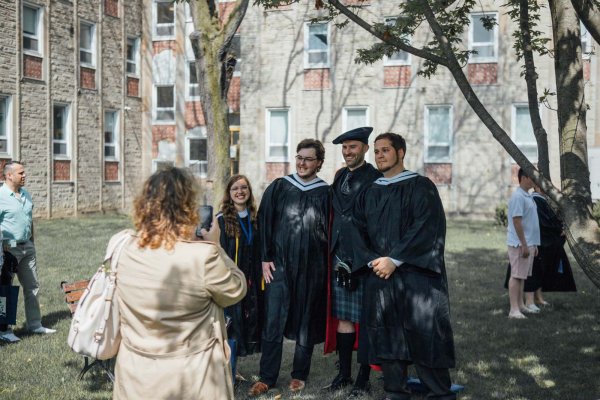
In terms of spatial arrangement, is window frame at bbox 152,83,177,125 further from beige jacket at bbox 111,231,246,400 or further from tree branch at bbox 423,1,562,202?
beige jacket at bbox 111,231,246,400

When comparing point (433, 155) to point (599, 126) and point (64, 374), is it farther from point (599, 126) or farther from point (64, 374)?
point (64, 374)

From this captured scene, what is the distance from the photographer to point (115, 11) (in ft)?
99.2

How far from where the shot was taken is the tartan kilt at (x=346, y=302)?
618 cm

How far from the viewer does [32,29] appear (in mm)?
26047

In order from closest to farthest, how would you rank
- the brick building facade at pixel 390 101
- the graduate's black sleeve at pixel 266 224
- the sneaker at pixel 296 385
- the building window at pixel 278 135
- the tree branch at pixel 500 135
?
the tree branch at pixel 500 135 < the sneaker at pixel 296 385 < the graduate's black sleeve at pixel 266 224 < the brick building facade at pixel 390 101 < the building window at pixel 278 135

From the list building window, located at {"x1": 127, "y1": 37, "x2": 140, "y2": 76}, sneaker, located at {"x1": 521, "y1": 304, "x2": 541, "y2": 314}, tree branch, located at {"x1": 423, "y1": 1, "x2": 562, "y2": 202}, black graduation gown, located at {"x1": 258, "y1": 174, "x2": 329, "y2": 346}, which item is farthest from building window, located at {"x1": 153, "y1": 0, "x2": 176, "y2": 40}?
tree branch, located at {"x1": 423, "y1": 1, "x2": 562, "y2": 202}

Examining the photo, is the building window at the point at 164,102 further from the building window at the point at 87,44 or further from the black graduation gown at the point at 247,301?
the black graduation gown at the point at 247,301

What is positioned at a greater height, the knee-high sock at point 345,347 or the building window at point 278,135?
the building window at point 278,135

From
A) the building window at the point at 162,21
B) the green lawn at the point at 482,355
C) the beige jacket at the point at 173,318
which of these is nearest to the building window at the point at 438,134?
the building window at the point at 162,21

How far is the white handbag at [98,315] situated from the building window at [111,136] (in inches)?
1089

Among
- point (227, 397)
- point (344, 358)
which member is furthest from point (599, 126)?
point (227, 397)

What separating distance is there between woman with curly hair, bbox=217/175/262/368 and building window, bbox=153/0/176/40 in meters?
27.1

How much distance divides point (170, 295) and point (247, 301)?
3.48 meters

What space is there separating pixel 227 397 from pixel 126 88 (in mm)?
29023
